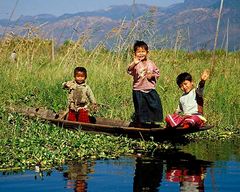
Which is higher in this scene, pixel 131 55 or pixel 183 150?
pixel 131 55

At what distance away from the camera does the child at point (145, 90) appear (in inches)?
348

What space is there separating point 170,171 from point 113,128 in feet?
6.79

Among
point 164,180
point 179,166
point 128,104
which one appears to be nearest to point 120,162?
point 179,166

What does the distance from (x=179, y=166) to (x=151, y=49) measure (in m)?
5.55

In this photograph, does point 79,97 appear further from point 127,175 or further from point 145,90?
point 127,175

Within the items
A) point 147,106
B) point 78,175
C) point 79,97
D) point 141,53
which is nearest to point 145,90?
point 147,106

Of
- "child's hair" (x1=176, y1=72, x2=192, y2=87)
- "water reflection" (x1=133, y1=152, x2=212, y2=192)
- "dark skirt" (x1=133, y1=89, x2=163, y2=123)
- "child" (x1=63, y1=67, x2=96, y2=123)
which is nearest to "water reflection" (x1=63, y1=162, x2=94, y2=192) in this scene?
"water reflection" (x1=133, y1=152, x2=212, y2=192)

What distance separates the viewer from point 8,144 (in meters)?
7.29

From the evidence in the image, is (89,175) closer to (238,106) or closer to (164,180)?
(164,180)

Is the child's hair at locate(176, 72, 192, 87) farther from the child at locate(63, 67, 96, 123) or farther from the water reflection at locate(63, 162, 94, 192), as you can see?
the water reflection at locate(63, 162, 94, 192)

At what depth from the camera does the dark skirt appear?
8.91 meters

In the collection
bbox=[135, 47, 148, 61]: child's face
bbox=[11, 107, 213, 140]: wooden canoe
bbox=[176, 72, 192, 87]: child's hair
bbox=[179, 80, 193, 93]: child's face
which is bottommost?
bbox=[11, 107, 213, 140]: wooden canoe

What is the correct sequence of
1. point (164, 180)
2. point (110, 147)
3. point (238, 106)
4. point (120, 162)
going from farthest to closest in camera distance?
point (238, 106) → point (110, 147) → point (120, 162) → point (164, 180)

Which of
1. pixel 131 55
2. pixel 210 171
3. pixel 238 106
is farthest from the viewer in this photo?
pixel 131 55
